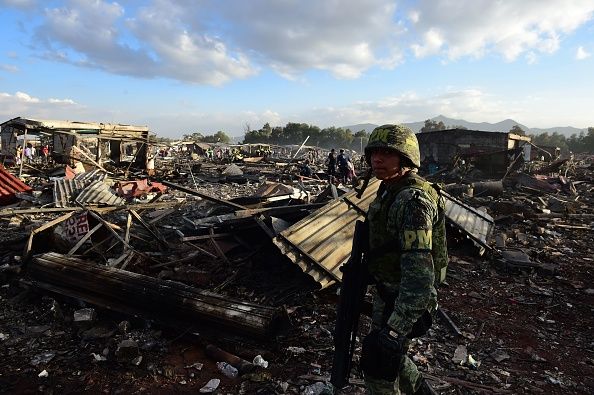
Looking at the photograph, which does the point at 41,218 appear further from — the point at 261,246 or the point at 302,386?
the point at 302,386

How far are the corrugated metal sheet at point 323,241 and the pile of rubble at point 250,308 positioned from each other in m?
0.02

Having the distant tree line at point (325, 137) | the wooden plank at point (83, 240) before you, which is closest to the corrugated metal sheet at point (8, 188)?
the wooden plank at point (83, 240)

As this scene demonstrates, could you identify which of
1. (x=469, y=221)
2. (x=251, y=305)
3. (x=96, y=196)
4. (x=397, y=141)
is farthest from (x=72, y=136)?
(x=397, y=141)

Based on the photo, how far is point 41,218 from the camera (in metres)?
8.60

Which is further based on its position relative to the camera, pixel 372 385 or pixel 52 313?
pixel 52 313

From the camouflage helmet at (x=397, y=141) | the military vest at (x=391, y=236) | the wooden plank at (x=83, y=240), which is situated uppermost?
the camouflage helmet at (x=397, y=141)

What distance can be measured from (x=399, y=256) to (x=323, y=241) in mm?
2764

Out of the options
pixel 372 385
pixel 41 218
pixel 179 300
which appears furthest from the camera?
pixel 41 218

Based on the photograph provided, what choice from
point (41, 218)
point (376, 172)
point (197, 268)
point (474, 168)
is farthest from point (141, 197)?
point (474, 168)

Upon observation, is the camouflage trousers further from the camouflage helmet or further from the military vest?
the camouflage helmet

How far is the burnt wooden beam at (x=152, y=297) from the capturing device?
3.37m

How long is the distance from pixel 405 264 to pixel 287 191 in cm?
710

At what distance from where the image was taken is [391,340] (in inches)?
68.1

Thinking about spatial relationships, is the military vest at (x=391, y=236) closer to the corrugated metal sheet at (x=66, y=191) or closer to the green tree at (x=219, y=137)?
the corrugated metal sheet at (x=66, y=191)
